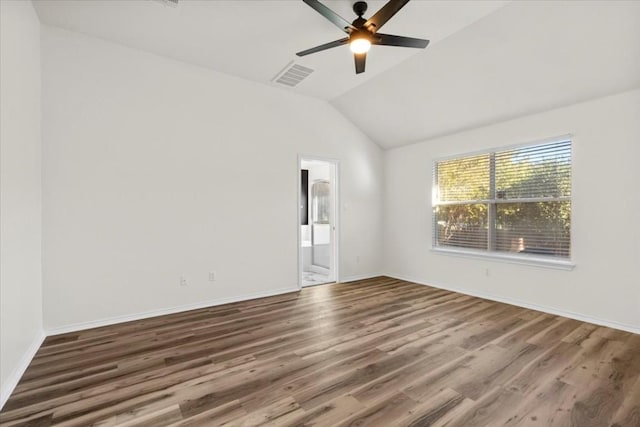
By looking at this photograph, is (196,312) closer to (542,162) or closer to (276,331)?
(276,331)

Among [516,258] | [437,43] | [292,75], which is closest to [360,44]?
[437,43]

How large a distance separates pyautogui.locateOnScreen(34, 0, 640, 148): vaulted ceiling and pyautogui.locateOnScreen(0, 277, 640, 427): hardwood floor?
279 centimetres

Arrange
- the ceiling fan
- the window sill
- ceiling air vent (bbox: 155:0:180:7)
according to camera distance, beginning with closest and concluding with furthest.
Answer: the ceiling fan
ceiling air vent (bbox: 155:0:180:7)
the window sill

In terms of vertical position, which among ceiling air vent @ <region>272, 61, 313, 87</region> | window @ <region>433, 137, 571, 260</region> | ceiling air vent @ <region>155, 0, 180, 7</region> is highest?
ceiling air vent @ <region>155, 0, 180, 7</region>

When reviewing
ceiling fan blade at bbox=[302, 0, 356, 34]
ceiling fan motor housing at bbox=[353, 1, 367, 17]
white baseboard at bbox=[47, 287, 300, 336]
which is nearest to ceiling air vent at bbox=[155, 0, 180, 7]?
ceiling fan blade at bbox=[302, 0, 356, 34]

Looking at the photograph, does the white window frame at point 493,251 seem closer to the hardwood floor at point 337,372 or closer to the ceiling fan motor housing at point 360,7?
the hardwood floor at point 337,372

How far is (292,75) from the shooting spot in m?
4.23

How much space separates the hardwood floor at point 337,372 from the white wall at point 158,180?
1.85 ft

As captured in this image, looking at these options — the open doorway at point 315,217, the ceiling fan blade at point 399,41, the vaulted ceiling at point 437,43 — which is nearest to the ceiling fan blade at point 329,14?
the ceiling fan blade at point 399,41

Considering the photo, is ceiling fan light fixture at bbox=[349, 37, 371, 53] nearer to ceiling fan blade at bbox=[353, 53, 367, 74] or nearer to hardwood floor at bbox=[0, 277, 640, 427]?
ceiling fan blade at bbox=[353, 53, 367, 74]

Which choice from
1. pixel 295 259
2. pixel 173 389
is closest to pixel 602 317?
pixel 295 259

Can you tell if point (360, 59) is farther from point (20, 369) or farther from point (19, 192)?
point (20, 369)

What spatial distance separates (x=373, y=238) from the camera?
599 cm

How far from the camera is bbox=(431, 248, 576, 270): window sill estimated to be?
370 centimetres
